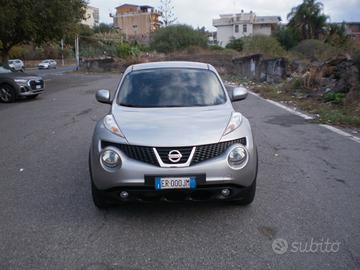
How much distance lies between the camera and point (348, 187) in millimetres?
5219

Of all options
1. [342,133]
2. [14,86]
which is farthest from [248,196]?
[14,86]

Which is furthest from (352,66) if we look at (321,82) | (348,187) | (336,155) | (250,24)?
(250,24)

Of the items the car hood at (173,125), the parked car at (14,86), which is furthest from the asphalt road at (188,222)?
the parked car at (14,86)

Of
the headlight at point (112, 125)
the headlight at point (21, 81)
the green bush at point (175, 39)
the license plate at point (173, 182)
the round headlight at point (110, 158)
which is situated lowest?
the headlight at point (21, 81)

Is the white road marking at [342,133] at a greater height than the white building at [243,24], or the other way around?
the white building at [243,24]

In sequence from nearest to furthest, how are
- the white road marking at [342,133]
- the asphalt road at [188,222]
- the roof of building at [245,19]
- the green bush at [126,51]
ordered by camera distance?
the asphalt road at [188,222] < the white road marking at [342,133] < the green bush at [126,51] < the roof of building at [245,19]

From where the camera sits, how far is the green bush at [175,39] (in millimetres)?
59906

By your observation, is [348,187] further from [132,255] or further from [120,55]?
[120,55]

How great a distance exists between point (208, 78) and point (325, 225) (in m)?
2.47

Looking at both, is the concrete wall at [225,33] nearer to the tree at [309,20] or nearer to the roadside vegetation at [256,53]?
the tree at [309,20]

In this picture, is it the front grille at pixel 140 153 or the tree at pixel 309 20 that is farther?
the tree at pixel 309 20

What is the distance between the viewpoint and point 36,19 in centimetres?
2359

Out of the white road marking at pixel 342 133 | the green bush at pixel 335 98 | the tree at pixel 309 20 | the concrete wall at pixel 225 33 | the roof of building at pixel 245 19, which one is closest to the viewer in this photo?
the white road marking at pixel 342 133

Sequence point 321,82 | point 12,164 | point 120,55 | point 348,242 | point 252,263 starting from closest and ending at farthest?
point 252,263 < point 348,242 < point 12,164 < point 321,82 < point 120,55
